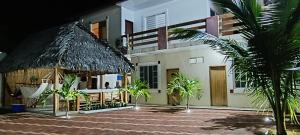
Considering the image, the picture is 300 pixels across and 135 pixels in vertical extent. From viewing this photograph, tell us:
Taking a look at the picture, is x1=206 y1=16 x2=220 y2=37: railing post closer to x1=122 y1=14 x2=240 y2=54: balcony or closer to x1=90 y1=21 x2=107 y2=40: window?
x1=122 y1=14 x2=240 y2=54: balcony

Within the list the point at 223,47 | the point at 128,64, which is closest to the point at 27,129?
the point at 223,47

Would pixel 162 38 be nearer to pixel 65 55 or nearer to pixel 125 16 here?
pixel 125 16

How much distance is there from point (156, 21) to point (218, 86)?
594 centimetres

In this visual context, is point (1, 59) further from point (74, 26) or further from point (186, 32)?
point (186, 32)

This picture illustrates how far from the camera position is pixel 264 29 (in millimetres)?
4734

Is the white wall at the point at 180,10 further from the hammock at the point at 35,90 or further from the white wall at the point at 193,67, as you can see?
the hammock at the point at 35,90

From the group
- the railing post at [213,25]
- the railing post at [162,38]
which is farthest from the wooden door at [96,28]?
the railing post at [213,25]

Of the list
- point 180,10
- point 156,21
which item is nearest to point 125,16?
point 156,21

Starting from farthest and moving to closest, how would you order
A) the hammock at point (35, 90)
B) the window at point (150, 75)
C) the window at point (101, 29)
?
1. the window at point (101, 29)
2. the window at point (150, 75)
3. the hammock at point (35, 90)

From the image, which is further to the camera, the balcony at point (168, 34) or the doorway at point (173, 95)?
the doorway at point (173, 95)

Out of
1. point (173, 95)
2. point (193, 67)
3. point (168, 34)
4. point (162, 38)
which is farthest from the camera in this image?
point (162, 38)

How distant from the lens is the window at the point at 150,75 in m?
15.7

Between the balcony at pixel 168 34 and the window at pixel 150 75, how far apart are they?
3.36 ft

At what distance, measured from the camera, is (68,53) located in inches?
443
